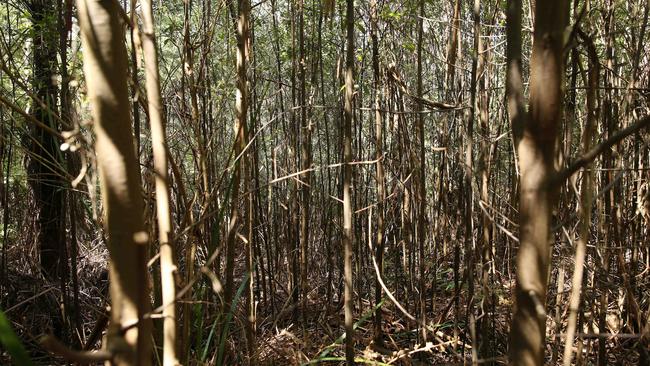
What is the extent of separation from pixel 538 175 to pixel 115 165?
614mm

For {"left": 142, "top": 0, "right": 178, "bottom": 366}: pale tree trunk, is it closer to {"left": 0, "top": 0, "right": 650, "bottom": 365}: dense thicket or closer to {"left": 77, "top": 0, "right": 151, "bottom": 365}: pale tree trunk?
{"left": 0, "top": 0, "right": 650, "bottom": 365}: dense thicket

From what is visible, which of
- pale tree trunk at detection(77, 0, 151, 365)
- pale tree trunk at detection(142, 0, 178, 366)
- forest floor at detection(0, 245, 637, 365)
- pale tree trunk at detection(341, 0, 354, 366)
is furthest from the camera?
forest floor at detection(0, 245, 637, 365)

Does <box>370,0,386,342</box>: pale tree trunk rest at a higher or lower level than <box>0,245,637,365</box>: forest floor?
higher

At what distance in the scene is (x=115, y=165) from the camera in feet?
2.42

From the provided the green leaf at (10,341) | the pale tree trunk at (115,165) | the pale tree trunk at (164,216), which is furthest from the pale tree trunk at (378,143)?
the green leaf at (10,341)

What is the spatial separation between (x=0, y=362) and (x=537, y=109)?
2667 millimetres

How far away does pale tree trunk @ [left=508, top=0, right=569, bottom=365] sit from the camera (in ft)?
2.61

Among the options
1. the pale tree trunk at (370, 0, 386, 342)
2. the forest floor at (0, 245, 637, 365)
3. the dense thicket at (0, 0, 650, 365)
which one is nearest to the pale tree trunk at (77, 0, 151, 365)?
the dense thicket at (0, 0, 650, 365)

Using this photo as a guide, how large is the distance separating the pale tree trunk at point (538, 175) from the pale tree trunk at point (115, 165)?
571 mm

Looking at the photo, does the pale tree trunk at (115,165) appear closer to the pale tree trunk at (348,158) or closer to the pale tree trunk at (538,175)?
the pale tree trunk at (538,175)

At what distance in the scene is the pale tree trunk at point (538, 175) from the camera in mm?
795

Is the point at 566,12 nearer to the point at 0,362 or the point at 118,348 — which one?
the point at 118,348

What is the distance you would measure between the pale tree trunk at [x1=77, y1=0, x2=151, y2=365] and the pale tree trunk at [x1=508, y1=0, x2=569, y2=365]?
57 cm

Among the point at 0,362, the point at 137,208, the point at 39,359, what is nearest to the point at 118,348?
the point at 137,208
